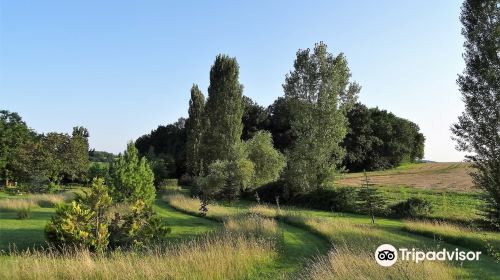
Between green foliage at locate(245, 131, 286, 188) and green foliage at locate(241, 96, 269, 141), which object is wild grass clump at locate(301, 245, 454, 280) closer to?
green foliage at locate(245, 131, 286, 188)

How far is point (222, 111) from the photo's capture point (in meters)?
41.3

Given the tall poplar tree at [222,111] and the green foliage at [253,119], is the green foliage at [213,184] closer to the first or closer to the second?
the tall poplar tree at [222,111]

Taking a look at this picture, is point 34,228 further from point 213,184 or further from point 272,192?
point 272,192

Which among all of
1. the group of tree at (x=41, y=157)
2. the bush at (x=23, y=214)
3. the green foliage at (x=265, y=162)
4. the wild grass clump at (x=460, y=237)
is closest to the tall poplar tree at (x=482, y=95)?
the wild grass clump at (x=460, y=237)

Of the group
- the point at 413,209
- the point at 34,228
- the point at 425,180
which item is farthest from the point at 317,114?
the point at 425,180

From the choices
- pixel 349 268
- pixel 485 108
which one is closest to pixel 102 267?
pixel 349 268

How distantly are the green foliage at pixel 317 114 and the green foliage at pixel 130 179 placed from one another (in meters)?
13.8

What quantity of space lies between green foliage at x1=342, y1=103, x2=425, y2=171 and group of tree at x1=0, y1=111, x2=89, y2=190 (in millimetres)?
36775

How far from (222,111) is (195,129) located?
262 inches

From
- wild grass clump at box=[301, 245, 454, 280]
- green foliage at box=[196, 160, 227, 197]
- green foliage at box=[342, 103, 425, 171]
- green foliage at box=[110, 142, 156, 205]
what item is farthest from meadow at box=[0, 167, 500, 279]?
green foliage at box=[342, 103, 425, 171]

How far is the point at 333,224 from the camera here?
50.8ft

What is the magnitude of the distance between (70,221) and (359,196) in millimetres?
19004

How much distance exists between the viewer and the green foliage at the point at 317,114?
31.4m

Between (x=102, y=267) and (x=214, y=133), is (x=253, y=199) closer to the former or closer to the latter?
(x=214, y=133)
